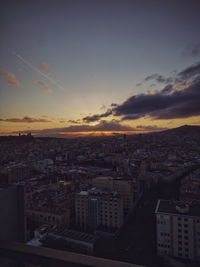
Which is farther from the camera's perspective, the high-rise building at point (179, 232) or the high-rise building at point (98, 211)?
the high-rise building at point (98, 211)

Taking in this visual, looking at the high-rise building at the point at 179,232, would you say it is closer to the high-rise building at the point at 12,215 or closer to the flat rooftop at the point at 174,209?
the flat rooftop at the point at 174,209

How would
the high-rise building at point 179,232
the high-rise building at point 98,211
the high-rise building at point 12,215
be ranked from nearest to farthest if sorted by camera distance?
the high-rise building at point 12,215
the high-rise building at point 179,232
the high-rise building at point 98,211

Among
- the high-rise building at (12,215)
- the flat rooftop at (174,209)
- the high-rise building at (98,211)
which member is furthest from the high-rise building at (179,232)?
the high-rise building at (12,215)

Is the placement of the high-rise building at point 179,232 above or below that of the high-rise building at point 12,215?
below

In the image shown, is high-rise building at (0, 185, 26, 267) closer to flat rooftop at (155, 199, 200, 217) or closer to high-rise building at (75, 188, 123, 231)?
flat rooftop at (155, 199, 200, 217)

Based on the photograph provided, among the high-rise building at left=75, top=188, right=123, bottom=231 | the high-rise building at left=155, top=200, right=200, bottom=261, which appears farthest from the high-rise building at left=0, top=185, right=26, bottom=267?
the high-rise building at left=75, top=188, right=123, bottom=231

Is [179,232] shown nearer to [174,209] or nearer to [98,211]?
[174,209]

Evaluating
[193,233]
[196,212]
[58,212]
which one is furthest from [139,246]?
[58,212]
